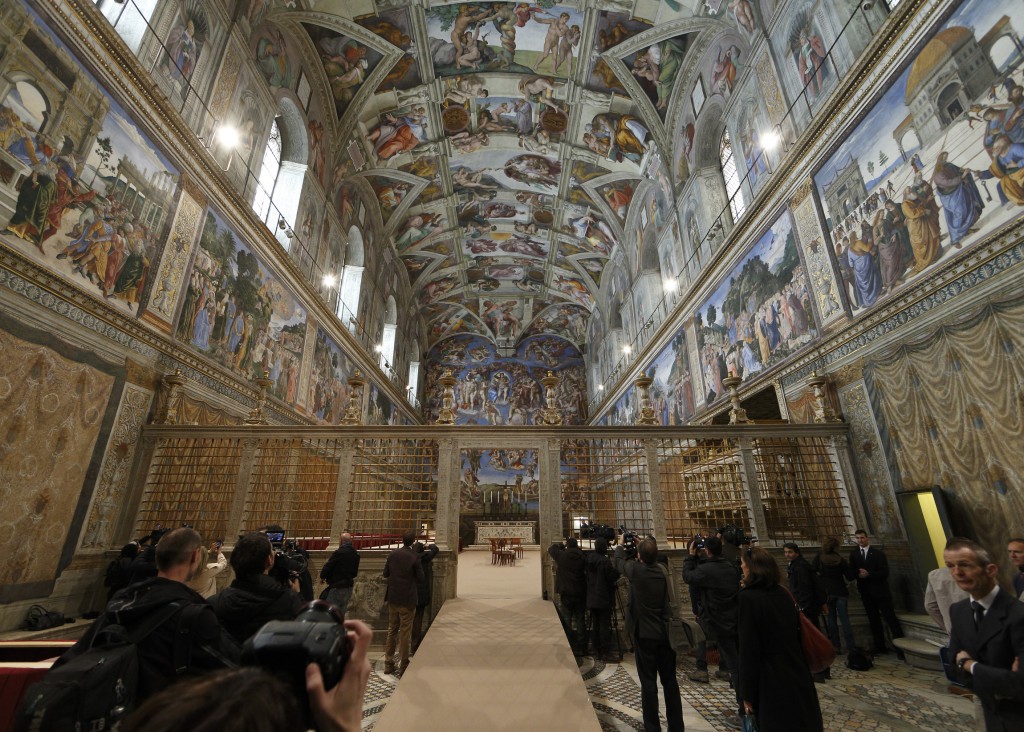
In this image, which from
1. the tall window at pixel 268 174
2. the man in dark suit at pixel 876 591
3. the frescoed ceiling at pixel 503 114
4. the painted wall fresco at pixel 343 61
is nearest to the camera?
the man in dark suit at pixel 876 591

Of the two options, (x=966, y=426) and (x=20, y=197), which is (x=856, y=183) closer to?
(x=966, y=426)

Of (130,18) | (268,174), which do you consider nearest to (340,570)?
(130,18)

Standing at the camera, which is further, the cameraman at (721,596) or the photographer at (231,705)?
the cameraman at (721,596)

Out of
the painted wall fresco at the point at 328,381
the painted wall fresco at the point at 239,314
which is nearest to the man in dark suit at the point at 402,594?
the painted wall fresco at the point at 239,314

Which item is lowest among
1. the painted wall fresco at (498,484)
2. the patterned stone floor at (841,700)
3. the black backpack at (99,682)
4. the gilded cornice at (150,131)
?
the patterned stone floor at (841,700)

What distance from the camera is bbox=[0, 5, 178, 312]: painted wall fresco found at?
554 centimetres

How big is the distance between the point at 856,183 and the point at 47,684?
9.95 meters

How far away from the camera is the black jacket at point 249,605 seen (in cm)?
230

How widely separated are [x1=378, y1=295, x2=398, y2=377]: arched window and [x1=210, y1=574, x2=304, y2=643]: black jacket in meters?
19.9

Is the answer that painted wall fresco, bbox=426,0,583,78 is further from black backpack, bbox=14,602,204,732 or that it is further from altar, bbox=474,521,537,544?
black backpack, bbox=14,602,204,732

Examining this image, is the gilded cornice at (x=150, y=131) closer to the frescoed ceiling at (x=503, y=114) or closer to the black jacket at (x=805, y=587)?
the frescoed ceiling at (x=503, y=114)

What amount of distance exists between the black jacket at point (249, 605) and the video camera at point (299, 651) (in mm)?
1653

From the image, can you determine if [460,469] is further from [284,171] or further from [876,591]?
[284,171]

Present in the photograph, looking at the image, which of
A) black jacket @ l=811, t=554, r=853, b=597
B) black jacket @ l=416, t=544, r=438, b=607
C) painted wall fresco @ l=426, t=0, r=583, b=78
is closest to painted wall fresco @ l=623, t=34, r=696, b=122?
painted wall fresco @ l=426, t=0, r=583, b=78
